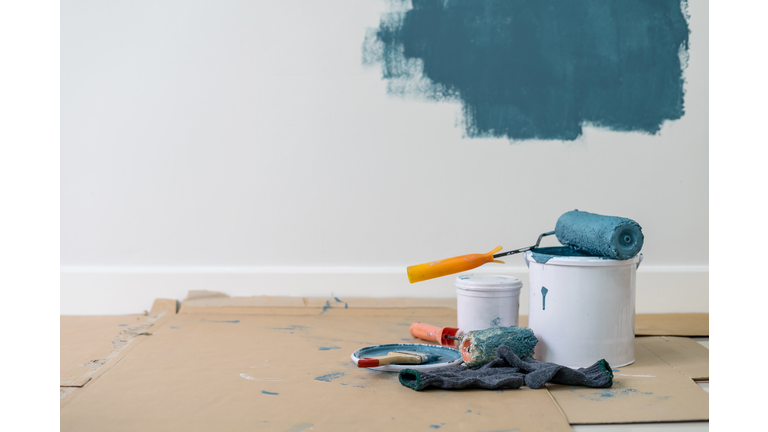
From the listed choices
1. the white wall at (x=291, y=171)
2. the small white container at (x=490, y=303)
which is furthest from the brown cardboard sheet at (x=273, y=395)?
the white wall at (x=291, y=171)

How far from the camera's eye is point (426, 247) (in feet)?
6.27

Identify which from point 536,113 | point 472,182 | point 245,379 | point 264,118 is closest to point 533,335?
point 245,379

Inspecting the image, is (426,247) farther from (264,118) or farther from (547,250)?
(264,118)

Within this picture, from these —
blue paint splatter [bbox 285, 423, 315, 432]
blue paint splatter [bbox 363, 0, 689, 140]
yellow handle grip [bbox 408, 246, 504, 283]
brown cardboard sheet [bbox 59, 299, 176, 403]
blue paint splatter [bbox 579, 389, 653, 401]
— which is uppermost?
blue paint splatter [bbox 363, 0, 689, 140]

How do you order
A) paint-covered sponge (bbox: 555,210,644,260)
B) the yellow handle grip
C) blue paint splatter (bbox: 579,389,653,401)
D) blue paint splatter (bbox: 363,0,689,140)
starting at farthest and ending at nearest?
1. blue paint splatter (bbox: 363,0,689,140)
2. the yellow handle grip
3. paint-covered sponge (bbox: 555,210,644,260)
4. blue paint splatter (bbox: 579,389,653,401)

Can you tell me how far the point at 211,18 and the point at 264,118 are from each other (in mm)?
420

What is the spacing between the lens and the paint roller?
1109 mm

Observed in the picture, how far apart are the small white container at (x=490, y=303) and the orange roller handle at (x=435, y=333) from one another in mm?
57

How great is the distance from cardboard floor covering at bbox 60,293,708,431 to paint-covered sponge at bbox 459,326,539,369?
11 cm

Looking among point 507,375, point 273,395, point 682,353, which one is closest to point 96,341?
point 273,395

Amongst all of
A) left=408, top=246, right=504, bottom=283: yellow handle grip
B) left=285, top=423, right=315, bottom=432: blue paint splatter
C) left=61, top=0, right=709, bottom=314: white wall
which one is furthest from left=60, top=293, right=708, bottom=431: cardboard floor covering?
left=61, top=0, right=709, bottom=314: white wall

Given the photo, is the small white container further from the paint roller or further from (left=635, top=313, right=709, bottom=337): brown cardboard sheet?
(left=635, top=313, right=709, bottom=337): brown cardboard sheet

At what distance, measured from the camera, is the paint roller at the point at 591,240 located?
1.11m

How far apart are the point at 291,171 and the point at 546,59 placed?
1028 mm
